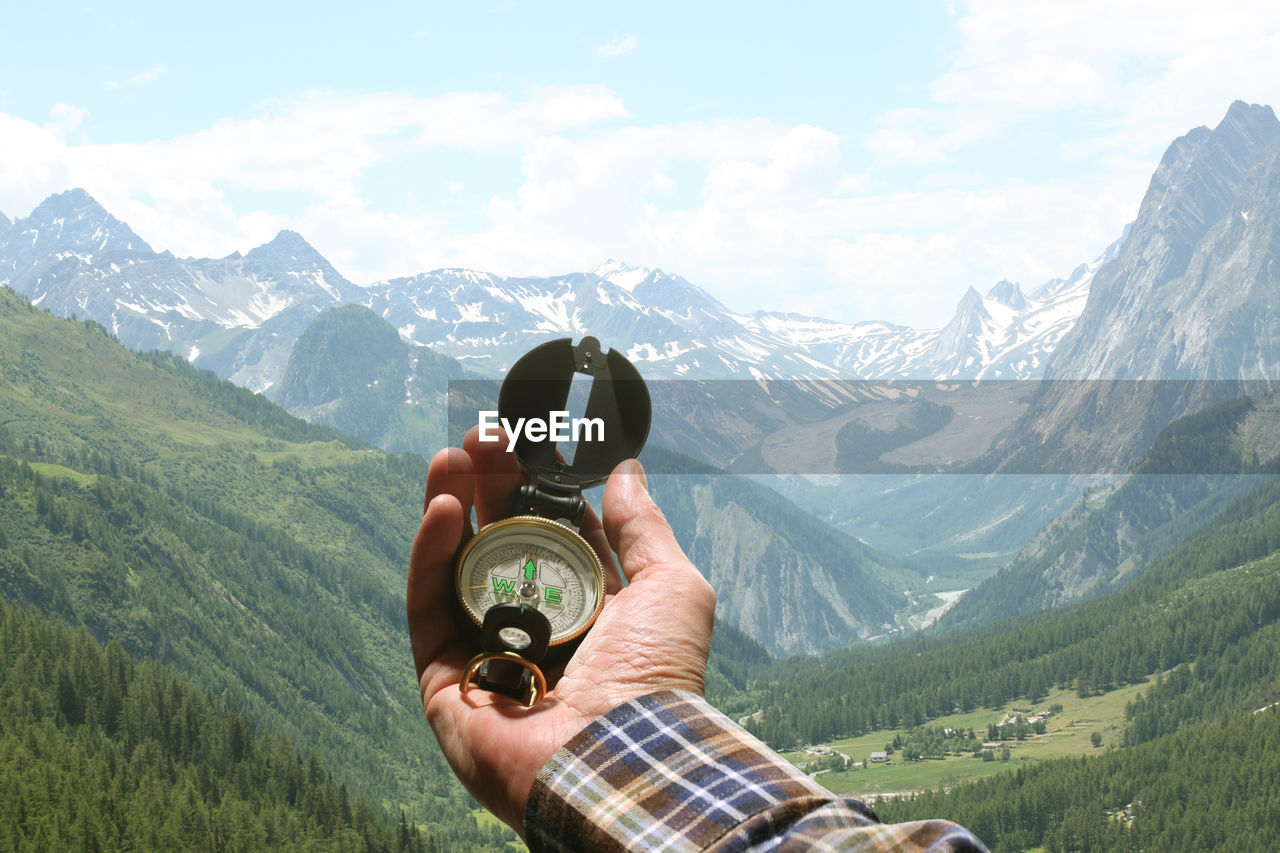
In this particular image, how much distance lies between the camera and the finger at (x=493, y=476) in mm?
6832

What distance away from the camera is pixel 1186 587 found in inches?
7771

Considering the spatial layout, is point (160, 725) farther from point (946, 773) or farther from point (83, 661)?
point (946, 773)

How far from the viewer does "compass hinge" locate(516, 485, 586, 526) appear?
679 centimetres

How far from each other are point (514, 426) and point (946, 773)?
18128cm

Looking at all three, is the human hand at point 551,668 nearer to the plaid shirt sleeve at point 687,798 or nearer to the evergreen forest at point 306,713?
the plaid shirt sleeve at point 687,798

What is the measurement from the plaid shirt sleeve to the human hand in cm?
36

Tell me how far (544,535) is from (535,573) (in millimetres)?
276

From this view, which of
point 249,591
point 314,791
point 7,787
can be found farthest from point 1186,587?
point 7,787

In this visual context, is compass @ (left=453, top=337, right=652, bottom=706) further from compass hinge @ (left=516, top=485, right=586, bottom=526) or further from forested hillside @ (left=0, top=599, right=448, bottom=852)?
forested hillside @ (left=0, top=599, right=448, bottom=852)

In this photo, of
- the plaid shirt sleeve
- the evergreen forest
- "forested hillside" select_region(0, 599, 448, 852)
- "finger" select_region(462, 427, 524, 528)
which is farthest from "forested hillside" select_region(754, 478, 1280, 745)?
the plaid shirt sleeve

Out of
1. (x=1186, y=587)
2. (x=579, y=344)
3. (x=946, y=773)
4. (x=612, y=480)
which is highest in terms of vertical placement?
(x=579, y=344)

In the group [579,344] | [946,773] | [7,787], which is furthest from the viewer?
[946,773]

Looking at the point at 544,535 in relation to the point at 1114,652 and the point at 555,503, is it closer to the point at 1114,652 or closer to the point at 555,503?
the point at 555,503

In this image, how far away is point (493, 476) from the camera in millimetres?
6895
